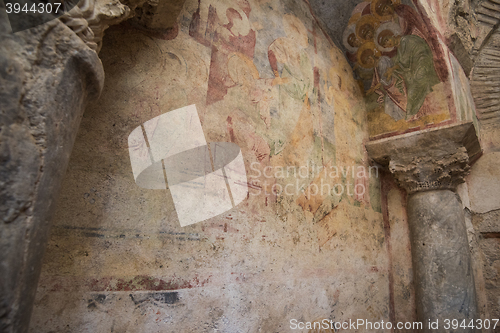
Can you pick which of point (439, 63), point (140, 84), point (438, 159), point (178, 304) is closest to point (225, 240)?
point (178, 304)

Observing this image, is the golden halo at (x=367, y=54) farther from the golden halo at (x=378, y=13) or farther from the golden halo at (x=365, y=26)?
the golden halo at (x=378, y=13)

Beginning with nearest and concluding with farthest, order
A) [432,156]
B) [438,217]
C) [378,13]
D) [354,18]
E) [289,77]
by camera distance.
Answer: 1. [289,77]
2. [438,217]
3. [432,156]
4. [378,13]
5. [354,18]

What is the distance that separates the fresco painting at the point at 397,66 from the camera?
404cm

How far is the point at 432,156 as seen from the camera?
405 cm

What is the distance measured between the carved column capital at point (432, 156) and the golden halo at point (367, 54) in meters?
1.26

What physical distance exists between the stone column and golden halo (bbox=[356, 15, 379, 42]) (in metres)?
1.60

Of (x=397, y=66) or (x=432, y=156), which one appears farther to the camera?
(x=397, y=66)

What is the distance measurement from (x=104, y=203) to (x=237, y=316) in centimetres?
134

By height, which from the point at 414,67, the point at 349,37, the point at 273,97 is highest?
the point at 349,37

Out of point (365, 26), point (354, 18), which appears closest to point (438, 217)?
point (365, 26)

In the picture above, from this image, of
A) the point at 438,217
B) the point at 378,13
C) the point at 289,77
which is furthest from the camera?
the point at 378,13

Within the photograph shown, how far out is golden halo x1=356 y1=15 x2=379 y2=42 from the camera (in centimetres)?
429

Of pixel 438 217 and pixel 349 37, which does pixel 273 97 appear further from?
pixel 438 217

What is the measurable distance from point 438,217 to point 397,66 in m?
2.23
